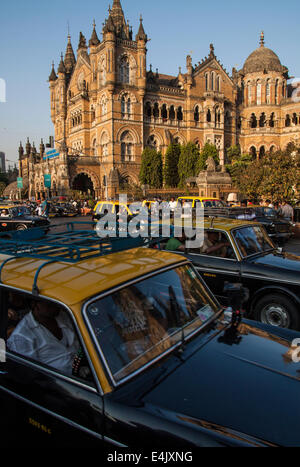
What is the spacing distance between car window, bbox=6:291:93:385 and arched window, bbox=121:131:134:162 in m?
41.9

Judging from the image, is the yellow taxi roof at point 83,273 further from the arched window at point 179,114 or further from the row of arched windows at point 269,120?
the row of arched windows at point 269,120

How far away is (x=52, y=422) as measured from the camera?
87.7 inches

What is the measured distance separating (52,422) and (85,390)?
343mm

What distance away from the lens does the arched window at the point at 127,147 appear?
43469 millimetres

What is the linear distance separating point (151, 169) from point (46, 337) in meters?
40.2

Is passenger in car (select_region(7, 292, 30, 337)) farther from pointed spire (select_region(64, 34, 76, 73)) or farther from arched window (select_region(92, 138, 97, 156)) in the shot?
pointed spire (select_region(64, 34, 76, 73))

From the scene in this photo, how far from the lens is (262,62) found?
54.2 m

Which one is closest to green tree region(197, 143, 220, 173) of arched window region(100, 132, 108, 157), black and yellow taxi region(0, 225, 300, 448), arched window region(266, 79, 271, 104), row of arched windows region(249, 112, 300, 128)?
arched window region(100, 132, 108, 157)

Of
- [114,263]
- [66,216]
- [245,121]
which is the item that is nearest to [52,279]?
[114,263]

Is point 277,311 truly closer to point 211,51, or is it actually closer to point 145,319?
point 145,319

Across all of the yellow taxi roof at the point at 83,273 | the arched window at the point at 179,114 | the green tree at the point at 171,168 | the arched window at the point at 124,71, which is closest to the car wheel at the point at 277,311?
the yellow taxi roof at the point at 83,273

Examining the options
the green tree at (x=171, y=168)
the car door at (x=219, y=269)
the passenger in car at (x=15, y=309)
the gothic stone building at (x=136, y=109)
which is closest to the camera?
the passenger in car at (x=15, y=309)

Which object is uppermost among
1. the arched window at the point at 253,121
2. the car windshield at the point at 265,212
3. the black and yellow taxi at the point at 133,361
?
the arched window at the point at 253,121

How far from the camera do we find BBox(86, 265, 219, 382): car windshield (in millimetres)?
2289
